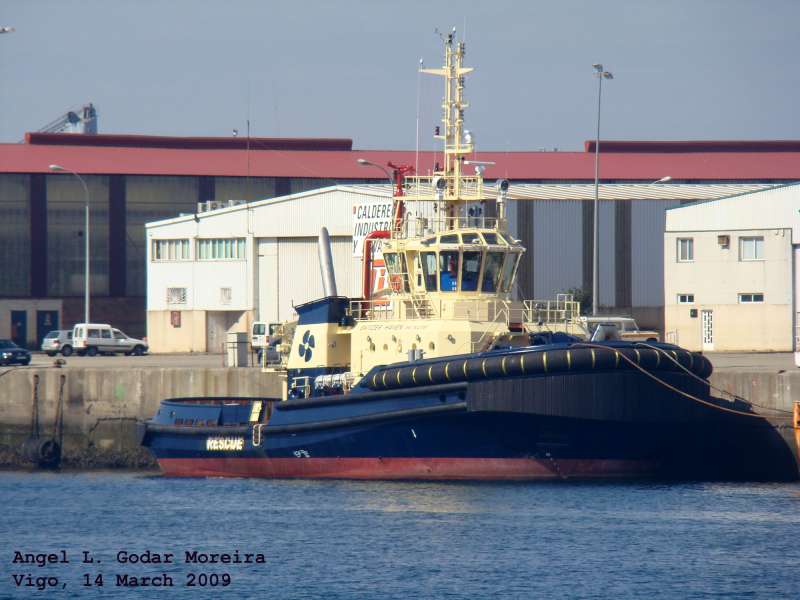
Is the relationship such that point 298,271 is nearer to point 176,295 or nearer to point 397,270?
point 176,295

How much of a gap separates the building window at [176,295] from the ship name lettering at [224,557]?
33711mm

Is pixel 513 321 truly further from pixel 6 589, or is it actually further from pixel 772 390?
pixel 6 589

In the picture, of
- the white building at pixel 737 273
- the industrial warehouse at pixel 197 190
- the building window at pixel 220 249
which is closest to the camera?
the white building at pixel 737 273

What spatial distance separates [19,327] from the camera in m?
62.0

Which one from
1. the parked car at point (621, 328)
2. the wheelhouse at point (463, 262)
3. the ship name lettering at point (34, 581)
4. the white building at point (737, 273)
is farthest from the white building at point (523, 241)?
the ship name lettering at point (34, 581)

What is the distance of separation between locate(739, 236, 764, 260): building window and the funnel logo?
2079cm

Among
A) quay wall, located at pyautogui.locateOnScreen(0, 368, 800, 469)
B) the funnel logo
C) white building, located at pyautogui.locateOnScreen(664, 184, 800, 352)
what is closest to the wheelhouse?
the funnel logo

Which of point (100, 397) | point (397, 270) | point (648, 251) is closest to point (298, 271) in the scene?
point (648, 251)

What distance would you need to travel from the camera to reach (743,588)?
704 inches

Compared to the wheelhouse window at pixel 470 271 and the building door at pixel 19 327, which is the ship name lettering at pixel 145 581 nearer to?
the wheelhouse window at pixel 470 271

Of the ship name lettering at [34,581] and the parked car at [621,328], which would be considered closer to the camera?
the ship name lettering at [34,581]

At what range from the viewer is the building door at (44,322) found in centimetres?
6231

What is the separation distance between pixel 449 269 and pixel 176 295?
94.4 ft

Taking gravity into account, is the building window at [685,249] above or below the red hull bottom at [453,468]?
above
